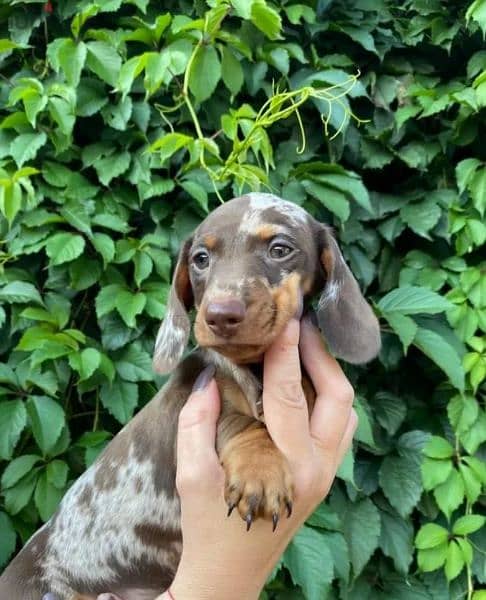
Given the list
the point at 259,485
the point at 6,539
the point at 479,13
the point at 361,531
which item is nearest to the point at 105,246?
the point at 6,539

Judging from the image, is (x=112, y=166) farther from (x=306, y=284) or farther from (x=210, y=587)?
(x=210, y=587)

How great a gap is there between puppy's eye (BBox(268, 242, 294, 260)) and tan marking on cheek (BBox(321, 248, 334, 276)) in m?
0.18

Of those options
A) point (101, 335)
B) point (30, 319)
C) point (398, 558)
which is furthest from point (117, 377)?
point (398, 558)

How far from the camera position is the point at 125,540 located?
2.27 meters

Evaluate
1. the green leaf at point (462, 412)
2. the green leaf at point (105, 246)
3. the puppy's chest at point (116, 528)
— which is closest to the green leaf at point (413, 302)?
the green leaf at point (462, 412)

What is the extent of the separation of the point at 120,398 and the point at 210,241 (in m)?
0.95

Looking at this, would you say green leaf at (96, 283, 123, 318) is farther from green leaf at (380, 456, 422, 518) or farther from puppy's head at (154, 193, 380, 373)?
green leaf at (380, 456, 422, 518)

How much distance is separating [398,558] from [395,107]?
A: 6.72 feet

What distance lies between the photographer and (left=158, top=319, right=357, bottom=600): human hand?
1872 millimetres

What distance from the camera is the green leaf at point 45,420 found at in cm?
263

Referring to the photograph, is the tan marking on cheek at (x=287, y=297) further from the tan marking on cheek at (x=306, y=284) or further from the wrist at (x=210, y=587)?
the wrist at (x=210, y=587)

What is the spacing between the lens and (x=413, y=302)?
9.64 feet

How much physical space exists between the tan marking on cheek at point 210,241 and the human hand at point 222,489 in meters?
0.34

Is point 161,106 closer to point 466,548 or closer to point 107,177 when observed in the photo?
point 107,177
